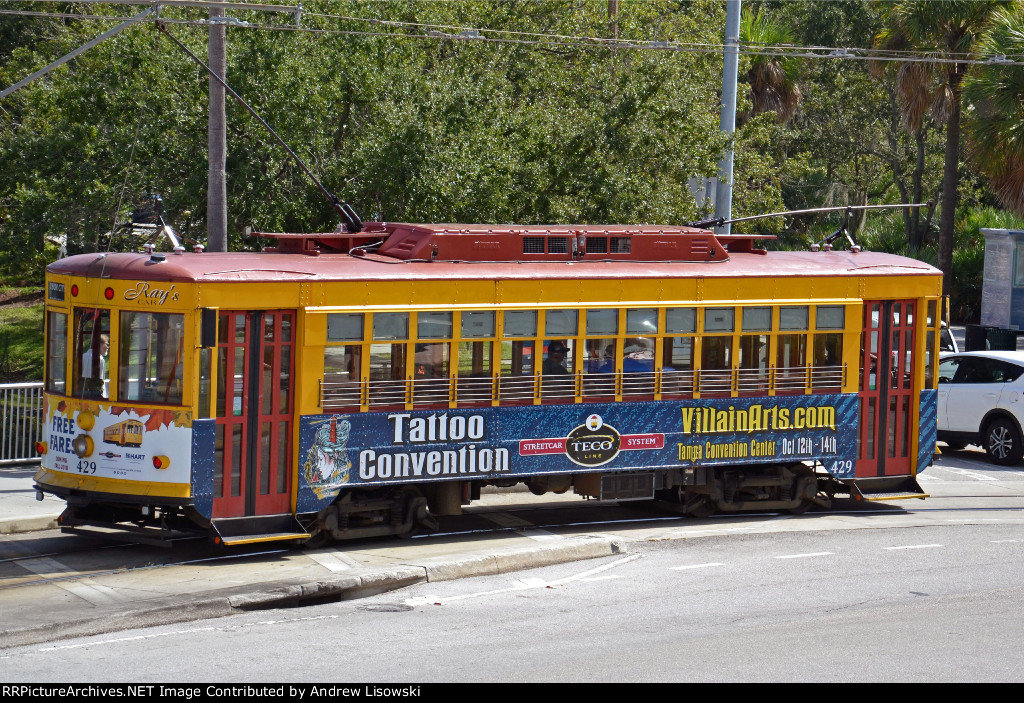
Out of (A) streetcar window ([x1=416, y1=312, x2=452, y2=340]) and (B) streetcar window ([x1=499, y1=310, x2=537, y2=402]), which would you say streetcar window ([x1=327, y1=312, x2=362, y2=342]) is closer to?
(A) streetcar window ([x1=416, y1=312, x2=452, y2=340])

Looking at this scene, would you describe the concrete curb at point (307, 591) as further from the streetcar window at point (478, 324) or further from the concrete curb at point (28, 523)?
the concrete curb at point (28, 523)

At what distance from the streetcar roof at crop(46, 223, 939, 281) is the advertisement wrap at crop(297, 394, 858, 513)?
138 cm

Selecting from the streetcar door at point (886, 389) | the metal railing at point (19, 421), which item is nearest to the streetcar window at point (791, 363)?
the streetcar door at point (886, 389)

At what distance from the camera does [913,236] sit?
40688 millimetres

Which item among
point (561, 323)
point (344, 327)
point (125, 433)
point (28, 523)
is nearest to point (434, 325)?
point (344, 327)

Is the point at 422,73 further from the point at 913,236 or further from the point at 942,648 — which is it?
the point at 913,236

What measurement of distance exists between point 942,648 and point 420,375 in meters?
5.62

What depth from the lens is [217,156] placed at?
15.1 m

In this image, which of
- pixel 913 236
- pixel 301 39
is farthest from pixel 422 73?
pixel 913 236

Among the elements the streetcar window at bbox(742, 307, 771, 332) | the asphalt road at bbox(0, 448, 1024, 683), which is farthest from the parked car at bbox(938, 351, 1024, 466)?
the streetcar window at bbox(742, 307, 771, 332)

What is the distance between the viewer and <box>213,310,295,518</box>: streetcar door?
12125 millimetres

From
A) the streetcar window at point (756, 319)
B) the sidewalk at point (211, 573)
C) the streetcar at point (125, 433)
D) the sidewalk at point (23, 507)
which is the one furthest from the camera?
the streetcar window at point (756, 319)

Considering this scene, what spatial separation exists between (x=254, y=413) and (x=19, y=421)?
18.6 feet

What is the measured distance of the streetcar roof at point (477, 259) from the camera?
12352mm
